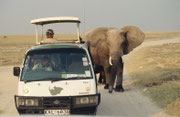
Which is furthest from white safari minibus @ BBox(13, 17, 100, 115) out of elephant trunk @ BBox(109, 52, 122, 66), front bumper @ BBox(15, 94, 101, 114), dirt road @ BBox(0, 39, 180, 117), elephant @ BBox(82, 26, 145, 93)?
elephant @ BBox(82, 26, 145, 93)

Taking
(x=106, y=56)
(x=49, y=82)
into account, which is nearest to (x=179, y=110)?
(x=49, y=82)

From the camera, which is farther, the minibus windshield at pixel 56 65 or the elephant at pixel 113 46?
the elephant at pixel 113 46

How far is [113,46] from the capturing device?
10766mm

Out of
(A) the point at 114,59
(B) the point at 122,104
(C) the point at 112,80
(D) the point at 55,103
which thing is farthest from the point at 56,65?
(C) the point at 112,80

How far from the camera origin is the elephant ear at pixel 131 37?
1156 centimetres

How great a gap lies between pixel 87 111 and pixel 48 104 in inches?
28.6

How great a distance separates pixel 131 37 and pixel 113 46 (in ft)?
3.91

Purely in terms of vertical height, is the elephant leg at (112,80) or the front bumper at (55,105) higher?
the front bumper at (55,105)

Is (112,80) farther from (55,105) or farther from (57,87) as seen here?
(55,105)

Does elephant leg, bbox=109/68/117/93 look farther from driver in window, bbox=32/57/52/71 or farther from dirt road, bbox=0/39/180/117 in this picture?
driver in window, bbox=32/57/52/71

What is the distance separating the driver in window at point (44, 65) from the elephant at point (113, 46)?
411 centimetres

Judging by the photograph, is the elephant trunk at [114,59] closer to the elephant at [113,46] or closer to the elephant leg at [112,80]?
the elephant at [113,46]

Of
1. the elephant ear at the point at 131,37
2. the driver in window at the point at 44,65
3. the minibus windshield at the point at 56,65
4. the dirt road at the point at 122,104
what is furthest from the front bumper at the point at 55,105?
the elephant ear at the point at 131,37

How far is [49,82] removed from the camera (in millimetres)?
6059
